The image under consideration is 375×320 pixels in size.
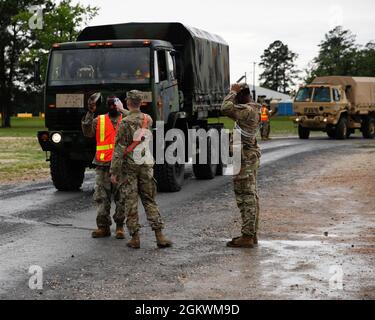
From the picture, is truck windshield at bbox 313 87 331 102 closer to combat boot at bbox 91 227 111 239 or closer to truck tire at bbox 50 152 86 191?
truck tire at bbox 50 152 86 191

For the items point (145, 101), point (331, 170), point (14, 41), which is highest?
point (14, 41)

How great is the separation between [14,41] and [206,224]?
2360 inches

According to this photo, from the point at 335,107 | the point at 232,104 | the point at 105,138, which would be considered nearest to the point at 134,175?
the point at 105,138

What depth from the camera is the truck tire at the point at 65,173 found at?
47.3 feet

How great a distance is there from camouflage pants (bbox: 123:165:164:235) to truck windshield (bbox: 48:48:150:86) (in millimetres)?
4791

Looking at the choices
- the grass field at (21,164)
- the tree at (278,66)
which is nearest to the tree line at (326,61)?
the tree at (278,66)

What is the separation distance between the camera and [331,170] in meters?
18.8

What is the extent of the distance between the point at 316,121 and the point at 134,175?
81.5 feet

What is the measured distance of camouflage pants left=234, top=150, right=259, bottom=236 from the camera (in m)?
8.95

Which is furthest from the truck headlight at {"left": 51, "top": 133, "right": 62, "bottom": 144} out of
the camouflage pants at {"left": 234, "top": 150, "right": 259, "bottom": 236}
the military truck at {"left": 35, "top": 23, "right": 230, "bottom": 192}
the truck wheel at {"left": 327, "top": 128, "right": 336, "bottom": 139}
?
the truck wheel at {"left": 327, "top": 128, "right": 336, "bottom": 139}

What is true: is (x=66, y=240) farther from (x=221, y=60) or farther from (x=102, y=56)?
(x=221, y=60)

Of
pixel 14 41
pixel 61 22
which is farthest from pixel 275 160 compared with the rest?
pixel 14 41

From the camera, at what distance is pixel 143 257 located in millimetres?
8344

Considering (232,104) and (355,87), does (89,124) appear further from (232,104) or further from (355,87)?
(355,87)
